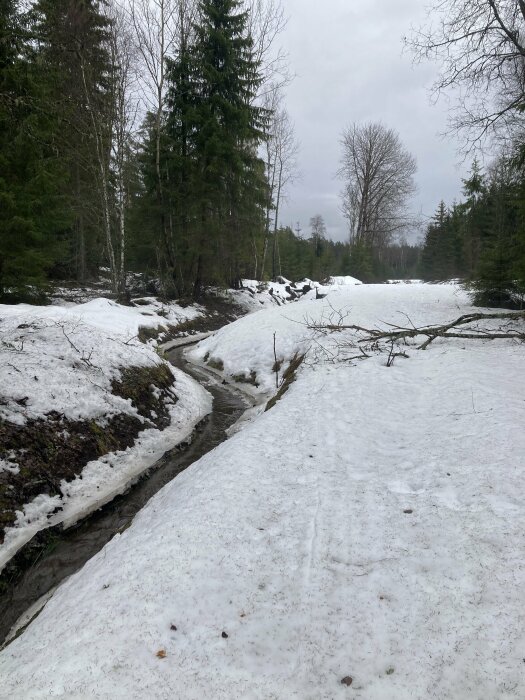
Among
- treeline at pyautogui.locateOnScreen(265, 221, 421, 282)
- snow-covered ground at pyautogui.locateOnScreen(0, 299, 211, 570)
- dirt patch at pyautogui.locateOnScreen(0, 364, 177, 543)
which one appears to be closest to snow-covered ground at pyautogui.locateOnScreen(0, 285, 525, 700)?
snow-covered ground at pyautogui.locateOnScreen(0, 299, 211, 570)

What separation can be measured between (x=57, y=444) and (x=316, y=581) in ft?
13.4

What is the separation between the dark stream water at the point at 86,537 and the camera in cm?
355

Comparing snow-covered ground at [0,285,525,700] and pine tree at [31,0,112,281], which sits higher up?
pine tree at [31,0,112,281]

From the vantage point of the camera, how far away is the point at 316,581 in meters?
2.80

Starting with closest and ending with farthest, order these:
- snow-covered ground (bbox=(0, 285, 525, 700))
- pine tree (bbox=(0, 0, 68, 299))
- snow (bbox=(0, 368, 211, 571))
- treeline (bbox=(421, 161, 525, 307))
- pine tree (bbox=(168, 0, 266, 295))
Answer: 1. snow-covered ground (bbox=(0, 285, 525, 700))
2. snow (bbox=(0, 368, 211, 571))
3. treeline (bbox=(421, 161, 525, 307))
4. pine tree (bbox=(0, 0, 68, 299))
5. pine tree (bbox=(168, 0, 266, 295))

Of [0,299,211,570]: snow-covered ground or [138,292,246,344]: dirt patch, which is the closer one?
[0,299,211,570]: snow-covered ground

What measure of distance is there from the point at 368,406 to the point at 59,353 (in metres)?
5.44

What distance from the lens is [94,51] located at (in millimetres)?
16469

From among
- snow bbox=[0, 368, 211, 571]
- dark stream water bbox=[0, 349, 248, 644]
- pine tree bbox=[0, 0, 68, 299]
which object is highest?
pine tree bbox=[0, 0, 68, 299]

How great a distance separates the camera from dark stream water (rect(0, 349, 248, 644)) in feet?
11.7

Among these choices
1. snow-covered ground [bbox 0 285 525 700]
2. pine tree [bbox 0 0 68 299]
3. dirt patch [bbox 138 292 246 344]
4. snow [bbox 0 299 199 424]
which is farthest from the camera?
dirt patch [bbox 138 292 246 344]

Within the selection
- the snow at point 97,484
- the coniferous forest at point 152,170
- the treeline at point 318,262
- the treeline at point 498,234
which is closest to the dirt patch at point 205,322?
the coniferous forest at point 152,170

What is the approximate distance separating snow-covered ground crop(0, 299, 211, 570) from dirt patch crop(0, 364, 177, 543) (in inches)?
3.1

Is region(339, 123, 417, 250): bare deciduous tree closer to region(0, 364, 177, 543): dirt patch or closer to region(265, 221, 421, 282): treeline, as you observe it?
region(265, 221, 421, 282): treeline
